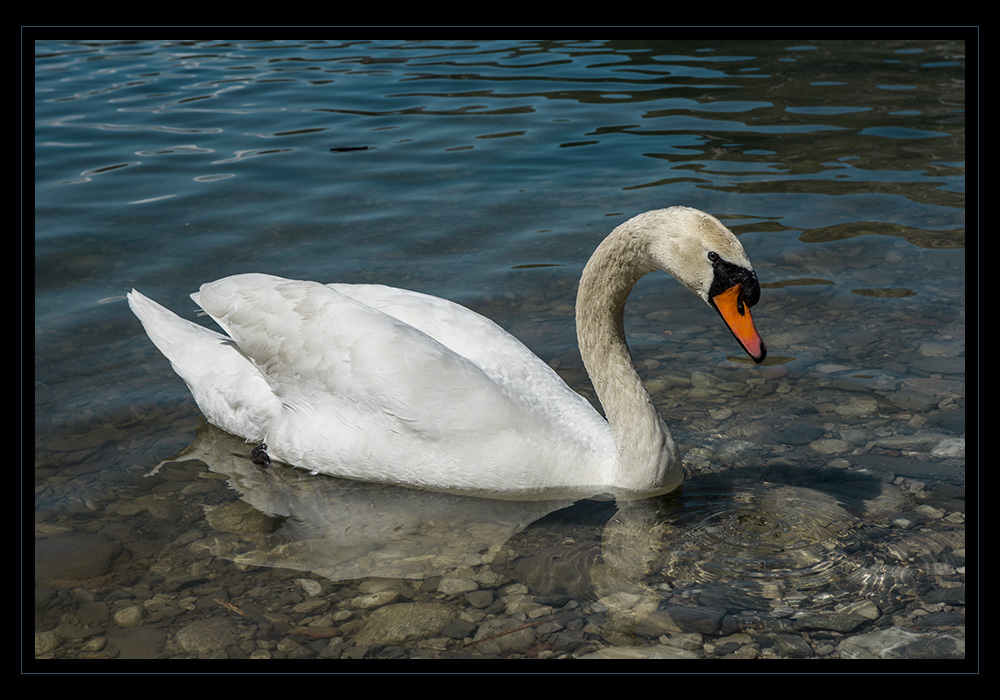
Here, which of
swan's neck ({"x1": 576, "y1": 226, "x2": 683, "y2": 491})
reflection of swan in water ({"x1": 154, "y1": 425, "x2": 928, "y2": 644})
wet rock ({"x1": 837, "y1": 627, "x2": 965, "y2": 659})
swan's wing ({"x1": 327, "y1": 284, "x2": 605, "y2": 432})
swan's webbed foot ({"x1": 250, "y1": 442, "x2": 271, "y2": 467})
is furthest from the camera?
swan's webbed foot ({"x1": 250, "y1": 442, "x2": 271, "y2": 467})

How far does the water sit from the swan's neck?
22cm

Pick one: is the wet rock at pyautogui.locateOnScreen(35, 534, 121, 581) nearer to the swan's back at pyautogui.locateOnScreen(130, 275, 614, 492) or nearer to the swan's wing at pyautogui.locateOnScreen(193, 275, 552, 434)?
the swan's back at pyautogui.locateOnScreen(130, 275, 614, 492)

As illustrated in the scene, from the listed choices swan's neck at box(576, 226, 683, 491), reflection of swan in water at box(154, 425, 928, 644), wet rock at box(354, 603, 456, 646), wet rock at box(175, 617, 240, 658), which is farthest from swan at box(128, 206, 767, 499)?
wet rock at box(175, 617, 240, 658)

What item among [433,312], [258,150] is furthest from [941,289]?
[258,150]

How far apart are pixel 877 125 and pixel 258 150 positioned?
311 inches

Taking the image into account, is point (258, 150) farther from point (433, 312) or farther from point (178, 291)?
point (433, 312)

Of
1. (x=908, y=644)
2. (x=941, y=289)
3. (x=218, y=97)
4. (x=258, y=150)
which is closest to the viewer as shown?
(x=908, y=644)

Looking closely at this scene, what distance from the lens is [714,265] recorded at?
4.96m

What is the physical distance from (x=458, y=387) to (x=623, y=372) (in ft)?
3.09

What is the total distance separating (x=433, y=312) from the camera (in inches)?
251

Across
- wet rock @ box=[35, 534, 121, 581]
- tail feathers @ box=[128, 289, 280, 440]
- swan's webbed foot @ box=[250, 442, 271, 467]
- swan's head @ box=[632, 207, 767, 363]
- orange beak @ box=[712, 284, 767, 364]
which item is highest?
swan's head @ box=[632, 207, 767, 363]

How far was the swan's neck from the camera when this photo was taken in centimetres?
552

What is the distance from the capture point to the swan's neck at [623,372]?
552 cm

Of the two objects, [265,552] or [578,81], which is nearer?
[265,552]
